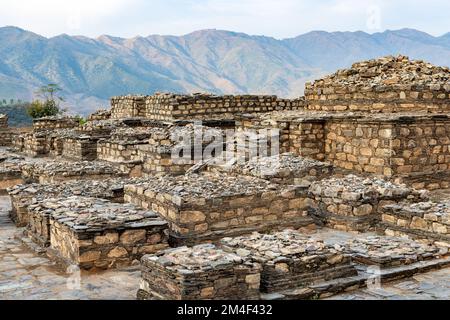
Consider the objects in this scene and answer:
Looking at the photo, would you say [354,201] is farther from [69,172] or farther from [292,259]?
[69,172]

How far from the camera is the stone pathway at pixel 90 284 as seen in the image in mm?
6199

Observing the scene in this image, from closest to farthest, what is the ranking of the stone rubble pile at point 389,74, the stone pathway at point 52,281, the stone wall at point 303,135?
the stone pathway at point 52,281 < the stone wall at point 303,135 < the stone rubble pile at point 389,74

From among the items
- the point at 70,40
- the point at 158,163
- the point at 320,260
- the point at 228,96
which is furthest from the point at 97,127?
the point at 70,40

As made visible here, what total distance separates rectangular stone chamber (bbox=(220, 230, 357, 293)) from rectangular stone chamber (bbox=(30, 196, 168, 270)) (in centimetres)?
105

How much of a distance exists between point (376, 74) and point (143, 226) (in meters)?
10.1

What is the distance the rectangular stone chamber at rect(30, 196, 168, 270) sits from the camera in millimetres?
6969

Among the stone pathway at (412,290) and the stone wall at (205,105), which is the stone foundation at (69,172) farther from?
the stone pathway at (412,290)

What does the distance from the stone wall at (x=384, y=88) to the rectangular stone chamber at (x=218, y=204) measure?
5.67 meters

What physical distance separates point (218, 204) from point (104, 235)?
1.81m

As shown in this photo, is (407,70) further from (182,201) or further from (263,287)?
(263,287)

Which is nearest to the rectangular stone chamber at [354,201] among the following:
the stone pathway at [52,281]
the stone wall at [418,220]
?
the stone wall at [418,220]

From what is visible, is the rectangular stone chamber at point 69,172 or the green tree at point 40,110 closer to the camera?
the rectangular stone chamber at point 69,172

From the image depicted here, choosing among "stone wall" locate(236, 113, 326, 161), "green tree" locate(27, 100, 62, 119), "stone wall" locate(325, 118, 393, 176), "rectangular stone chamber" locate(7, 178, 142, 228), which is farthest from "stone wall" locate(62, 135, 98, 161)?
"green tree" locate(27, 100, 62, 119)
